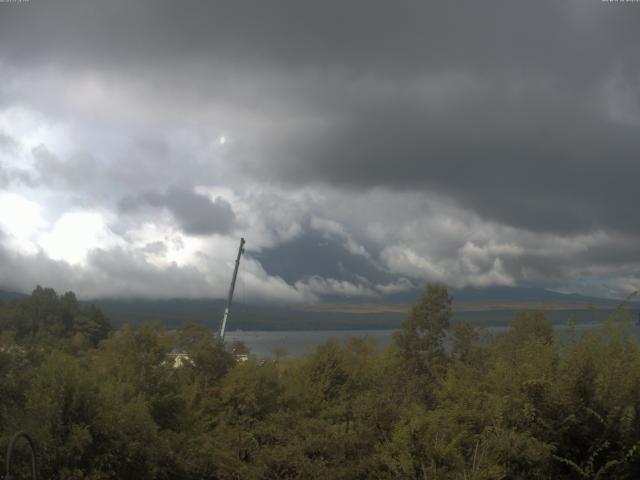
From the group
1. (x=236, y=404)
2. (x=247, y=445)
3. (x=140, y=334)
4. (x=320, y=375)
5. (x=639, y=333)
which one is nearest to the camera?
(x=247, y=445)

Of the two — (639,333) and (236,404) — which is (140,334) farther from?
(639,333)

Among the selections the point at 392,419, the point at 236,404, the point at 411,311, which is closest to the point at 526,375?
the point at 392,419

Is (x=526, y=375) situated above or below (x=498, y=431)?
above

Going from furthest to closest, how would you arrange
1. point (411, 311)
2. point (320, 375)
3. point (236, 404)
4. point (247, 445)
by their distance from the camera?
point (411, 311) < point (320, 375) < point (236, 404) < point (247, 445)

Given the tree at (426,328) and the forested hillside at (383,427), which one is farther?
the tree at (426,328)

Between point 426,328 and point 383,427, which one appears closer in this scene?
point 383,427

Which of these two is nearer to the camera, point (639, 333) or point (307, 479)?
point (307, 479)

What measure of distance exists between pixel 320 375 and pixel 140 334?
619cm

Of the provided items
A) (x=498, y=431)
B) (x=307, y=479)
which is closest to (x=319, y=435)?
(x=307, y=479)

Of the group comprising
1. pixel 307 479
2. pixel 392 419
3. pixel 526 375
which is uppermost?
pixel 526 375

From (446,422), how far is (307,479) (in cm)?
323

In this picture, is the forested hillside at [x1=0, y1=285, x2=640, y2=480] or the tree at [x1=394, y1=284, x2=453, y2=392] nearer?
the forested hillside at [x1=0, y1=285, x2=640, y2=480]

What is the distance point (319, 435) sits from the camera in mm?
15523

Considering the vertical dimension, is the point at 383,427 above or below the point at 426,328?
below
